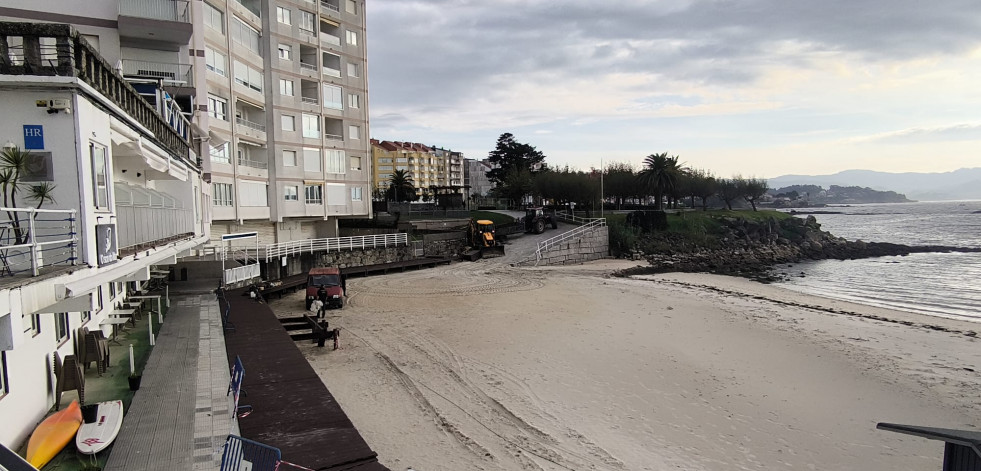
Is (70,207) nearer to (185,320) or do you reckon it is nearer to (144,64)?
(185,320)

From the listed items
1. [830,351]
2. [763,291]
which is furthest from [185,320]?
[763,291]

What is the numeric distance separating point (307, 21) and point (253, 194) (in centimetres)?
1411

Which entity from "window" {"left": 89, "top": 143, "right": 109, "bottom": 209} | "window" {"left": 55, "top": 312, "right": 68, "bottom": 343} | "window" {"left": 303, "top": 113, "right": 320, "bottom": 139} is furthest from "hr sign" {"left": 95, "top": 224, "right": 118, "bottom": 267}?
"window" {"left": 303, "top": 113, "right": 320, "bottom": 139}

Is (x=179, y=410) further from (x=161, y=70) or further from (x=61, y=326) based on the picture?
(x=161, y=70)

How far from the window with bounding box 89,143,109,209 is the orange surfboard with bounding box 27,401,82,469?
3.34 metres

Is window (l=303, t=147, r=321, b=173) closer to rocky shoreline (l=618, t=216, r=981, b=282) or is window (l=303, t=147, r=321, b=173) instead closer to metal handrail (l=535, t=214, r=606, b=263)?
metal handrail (l=535, t=214, r=606, b=263)

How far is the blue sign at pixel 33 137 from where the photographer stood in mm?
7477

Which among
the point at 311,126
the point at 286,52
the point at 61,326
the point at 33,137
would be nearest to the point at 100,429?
the point at 61,326

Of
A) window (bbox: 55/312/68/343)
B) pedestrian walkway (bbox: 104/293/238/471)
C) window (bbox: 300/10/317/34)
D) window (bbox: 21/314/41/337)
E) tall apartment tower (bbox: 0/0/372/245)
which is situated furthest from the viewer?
window (bbox: 300/10/317/34)

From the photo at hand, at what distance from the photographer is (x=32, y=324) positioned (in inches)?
336

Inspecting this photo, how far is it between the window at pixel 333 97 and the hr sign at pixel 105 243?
33579 mm

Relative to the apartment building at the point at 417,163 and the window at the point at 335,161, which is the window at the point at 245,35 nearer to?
the window at the point at 335,161

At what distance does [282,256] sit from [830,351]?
27951 mm

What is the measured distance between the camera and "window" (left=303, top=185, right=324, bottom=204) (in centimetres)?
3969
